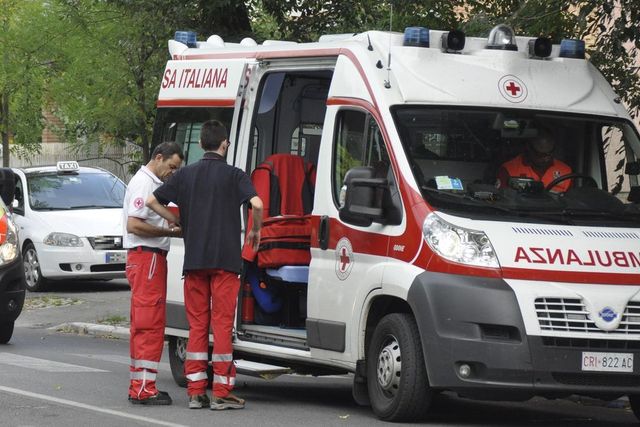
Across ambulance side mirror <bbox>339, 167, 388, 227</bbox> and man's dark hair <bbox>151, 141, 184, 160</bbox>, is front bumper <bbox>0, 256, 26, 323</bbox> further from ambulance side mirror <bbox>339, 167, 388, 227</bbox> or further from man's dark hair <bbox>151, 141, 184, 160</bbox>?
ambulance side mirror <bbox>339, 167, 388, 227</bbox>

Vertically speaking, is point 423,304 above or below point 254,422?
above

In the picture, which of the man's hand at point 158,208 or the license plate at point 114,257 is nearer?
the man's hand at point 158,208

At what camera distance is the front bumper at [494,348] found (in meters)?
9.05

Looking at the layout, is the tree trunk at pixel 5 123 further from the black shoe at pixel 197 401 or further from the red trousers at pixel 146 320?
the black shoe at pixel 197 401

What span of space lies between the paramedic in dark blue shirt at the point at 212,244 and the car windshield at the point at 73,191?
40.7 ft

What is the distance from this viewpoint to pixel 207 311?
33.9 feet

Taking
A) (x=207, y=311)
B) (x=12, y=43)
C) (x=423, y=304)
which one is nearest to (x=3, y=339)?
(x=207, y=311)

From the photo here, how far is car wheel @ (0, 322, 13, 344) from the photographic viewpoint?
15.0m

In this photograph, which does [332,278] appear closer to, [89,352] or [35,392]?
[35,392]

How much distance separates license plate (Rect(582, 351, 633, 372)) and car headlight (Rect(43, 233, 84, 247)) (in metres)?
13.2

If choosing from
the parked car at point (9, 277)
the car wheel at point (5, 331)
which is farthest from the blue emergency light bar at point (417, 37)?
the car wheel at point (5, 331)

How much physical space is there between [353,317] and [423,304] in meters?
0.89

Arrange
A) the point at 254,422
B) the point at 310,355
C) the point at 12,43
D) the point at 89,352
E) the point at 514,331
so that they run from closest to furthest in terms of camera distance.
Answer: the point at 514,331, the point at 254,422, the point at 310,355, the point at 89,352, the point at 12,43

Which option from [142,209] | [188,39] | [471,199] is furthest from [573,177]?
[188,39]
